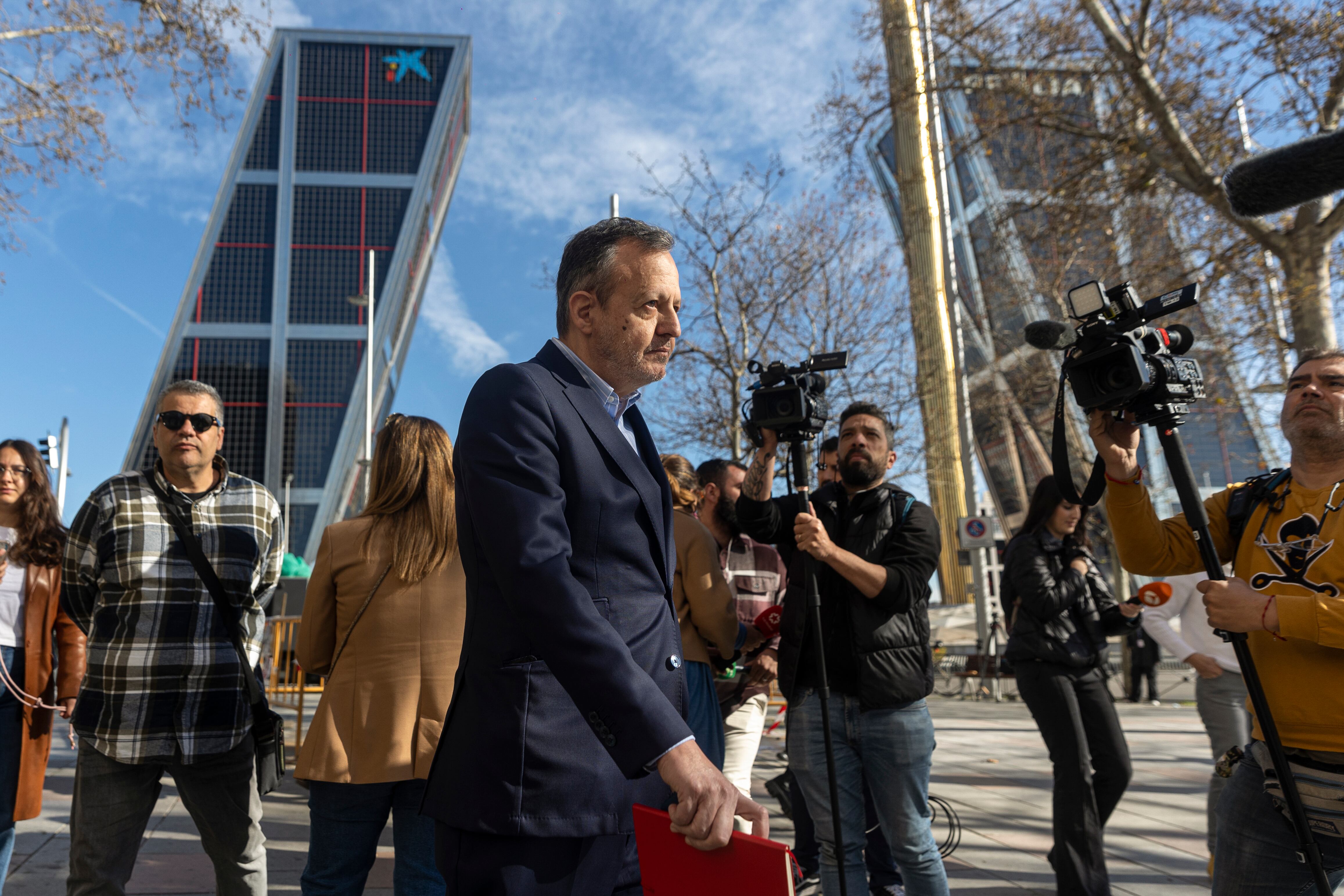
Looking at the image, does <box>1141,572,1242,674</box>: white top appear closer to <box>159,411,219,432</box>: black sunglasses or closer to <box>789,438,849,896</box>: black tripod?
<box>789,438,849,896</box>: black tripod

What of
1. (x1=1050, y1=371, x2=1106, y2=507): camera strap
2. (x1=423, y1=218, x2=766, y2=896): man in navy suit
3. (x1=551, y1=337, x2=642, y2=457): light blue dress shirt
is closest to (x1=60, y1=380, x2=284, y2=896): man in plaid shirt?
(x1=423, y1=218, x2=766, y2=896): man in navy suit

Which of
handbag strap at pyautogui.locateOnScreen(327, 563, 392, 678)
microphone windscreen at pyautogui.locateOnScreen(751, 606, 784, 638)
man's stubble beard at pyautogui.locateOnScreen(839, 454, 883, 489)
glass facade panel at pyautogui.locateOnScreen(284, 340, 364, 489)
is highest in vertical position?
glass facade panel at pyautogui.locateOnScreen(284, 340, 364, 489)

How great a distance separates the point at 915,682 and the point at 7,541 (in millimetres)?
3595

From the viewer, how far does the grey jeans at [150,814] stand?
2.74 metres

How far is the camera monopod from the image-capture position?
1.91m

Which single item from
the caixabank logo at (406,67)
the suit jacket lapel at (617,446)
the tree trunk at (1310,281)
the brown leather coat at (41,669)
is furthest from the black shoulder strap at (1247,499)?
the caixabank logo at (406,67)

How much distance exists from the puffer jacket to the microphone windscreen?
1.07m

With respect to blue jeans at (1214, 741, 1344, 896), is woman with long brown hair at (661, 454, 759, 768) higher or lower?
higher

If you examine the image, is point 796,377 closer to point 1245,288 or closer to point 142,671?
point 142,671

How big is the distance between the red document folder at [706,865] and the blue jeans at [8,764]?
10.0ft

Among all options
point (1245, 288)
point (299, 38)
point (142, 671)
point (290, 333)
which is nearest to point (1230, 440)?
point (1245, 288)

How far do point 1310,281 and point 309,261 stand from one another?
6403 centimetres

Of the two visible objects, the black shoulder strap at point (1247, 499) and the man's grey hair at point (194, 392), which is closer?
the black shoulder strap at point (1247, 499)

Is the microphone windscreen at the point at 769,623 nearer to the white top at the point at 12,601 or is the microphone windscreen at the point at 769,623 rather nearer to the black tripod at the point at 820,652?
the black tripod at the point at 820,652
